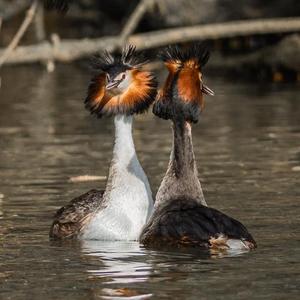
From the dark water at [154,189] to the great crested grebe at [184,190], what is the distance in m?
0.17

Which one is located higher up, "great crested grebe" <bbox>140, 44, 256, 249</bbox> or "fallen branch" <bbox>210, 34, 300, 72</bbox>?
"fallen branch" <bbox>210, 34, 300, 72</bbox>

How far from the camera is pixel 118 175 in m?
13.5

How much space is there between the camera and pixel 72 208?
45.1 ft

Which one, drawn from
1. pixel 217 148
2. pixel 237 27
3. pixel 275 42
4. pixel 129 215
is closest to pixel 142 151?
pixel 217 148

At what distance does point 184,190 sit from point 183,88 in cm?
91

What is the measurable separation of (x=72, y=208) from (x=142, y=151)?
6.00 meters

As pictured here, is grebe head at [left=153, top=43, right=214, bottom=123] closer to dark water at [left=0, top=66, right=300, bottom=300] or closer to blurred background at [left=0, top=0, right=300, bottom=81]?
dark water at [left=0, top=66, right=300, bottom=300]

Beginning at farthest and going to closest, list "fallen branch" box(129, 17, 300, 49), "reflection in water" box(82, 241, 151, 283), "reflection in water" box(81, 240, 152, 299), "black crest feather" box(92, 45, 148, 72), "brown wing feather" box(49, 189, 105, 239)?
"fallen branch" box(129, 17, 300, 49) → "black crest feather" box(92, 45, 148, 72) → "brown wing feather" box(49, 189, 105, 239) → "reflection in water" box(82, 241, 151, 283) → "reflection in water" box(81, 240, 152, 299)

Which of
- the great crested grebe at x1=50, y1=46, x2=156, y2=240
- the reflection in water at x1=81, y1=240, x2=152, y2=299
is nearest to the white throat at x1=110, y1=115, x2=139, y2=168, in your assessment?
the great crested grebe at x1=50, y1=46, x2=156, y2=240

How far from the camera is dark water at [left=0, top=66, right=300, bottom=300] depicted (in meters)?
10.9

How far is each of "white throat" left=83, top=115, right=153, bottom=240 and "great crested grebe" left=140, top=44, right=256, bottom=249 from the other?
0.29 m

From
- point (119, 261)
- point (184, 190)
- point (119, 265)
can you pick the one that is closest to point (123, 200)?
point (184, 190)

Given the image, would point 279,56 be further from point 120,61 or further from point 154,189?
point 120,61

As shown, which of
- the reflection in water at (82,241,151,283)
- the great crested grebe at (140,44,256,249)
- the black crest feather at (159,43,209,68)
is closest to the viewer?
the reflection in water at (82,241,151,283)
